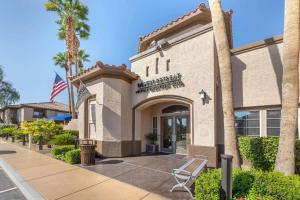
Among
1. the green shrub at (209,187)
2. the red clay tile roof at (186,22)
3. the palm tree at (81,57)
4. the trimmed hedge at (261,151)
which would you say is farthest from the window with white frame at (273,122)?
the palm tree at (81,57)

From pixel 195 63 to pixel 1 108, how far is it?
186ft

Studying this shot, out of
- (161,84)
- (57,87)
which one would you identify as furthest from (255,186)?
(57,87)

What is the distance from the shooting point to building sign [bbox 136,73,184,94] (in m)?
11.2

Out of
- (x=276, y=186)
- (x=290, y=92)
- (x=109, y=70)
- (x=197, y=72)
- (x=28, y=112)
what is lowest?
(x=276, y=186)

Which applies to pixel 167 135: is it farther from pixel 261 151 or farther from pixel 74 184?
pixel 74 184

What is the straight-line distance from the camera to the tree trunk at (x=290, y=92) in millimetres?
5215

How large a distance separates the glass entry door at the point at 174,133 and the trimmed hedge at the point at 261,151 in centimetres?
499

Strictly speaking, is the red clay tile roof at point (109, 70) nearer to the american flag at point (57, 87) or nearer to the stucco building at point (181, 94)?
the stucco building at point (181, 94)

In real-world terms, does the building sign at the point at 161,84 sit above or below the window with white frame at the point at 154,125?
above

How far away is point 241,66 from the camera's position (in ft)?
31.3

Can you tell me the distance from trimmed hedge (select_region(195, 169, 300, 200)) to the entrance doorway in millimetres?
7379

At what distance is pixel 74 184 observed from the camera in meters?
6.90

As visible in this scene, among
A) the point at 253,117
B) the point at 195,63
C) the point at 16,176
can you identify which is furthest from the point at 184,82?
the point at 16,176

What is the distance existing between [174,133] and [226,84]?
7513 millimetres
